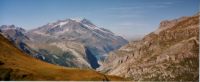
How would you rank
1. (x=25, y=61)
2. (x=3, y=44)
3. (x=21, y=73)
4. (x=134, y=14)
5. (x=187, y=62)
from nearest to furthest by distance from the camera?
(x=21, y=73) → (x=134, y=14) → (x=25, y=61) → (x=3, y=44) → (x=187, y=62)

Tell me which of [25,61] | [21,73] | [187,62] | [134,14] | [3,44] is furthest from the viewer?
[187,62]

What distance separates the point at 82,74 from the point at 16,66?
20.6ft

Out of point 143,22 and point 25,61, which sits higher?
point 143,22

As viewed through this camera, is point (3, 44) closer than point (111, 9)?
No

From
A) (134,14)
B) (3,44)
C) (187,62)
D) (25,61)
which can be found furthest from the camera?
(187,62)

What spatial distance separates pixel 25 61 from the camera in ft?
133

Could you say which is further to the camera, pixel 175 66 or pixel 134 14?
pixel 175 66

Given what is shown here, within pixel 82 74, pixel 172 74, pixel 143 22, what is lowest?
pixel 172 74

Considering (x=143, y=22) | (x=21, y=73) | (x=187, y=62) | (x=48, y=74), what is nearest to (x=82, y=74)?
(x=48, y=74)

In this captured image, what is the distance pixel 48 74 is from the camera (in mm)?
33844

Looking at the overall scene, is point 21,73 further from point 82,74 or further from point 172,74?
point 172,74

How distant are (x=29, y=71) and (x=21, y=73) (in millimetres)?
814

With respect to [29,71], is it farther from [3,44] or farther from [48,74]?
[3,44]

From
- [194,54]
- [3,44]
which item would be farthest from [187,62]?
[3,44]
